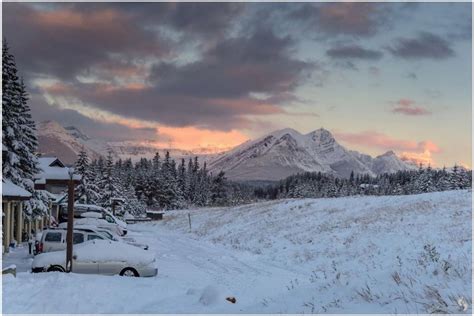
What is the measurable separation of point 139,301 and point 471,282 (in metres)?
7.77

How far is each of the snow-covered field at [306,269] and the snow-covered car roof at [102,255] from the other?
1320 mm

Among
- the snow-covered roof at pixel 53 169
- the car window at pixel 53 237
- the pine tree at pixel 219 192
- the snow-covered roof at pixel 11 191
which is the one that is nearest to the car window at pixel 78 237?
the car window at pixel 53 237

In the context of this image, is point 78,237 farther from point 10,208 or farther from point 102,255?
point 10,208

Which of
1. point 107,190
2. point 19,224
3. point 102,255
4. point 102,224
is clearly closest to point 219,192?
point 107,190

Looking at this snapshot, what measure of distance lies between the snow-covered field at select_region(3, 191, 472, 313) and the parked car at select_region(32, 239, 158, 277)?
1194 mm

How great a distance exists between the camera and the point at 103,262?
18422mm

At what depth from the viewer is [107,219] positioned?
1630 inches

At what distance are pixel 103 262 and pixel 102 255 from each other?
0.27m

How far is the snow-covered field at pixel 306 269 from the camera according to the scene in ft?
31.1

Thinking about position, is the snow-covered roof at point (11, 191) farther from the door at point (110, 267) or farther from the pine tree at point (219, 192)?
the pine tree at point (219, 192)

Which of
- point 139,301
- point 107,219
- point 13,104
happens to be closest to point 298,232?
point 107,219

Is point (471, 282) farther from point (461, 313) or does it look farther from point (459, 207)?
point (459, 207)

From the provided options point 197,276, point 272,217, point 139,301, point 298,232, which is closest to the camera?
point 139,301

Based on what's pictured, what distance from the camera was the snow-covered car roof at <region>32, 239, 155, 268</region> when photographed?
18.5m
